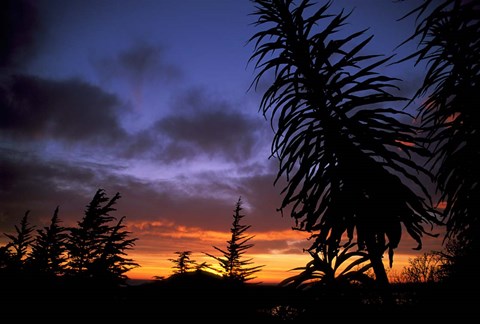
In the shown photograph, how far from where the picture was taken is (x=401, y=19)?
10.3ft

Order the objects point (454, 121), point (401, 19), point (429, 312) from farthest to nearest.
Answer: point (454, 121), point (401, 19), point (429, 312)

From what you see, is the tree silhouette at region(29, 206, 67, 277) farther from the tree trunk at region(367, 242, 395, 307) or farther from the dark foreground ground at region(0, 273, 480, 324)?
the tree trunk at region(367, 242, 395, 307)

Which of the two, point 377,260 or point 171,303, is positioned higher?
point 377,260

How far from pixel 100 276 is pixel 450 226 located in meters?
8.40

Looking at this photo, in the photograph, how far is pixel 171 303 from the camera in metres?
1.91

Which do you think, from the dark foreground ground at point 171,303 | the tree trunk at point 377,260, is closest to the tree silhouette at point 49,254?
the dark foreground ground at point 171,303

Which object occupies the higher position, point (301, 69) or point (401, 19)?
point (301, 69)

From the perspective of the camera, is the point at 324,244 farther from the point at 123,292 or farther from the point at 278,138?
the point at 123,292

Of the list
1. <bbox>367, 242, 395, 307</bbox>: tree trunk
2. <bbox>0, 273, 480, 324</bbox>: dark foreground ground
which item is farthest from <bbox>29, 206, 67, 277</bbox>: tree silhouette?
<bbox>367, 242, 395, 307</bbox>: tree trunk

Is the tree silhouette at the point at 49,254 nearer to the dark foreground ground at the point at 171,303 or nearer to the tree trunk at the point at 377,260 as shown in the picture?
the dark foreground ground at the point at 171,303

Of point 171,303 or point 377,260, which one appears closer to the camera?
point 171,303

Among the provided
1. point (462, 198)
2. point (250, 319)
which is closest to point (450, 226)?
point (462, 198)

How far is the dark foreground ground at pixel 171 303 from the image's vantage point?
1.82m

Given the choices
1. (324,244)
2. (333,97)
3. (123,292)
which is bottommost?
(123,292)
